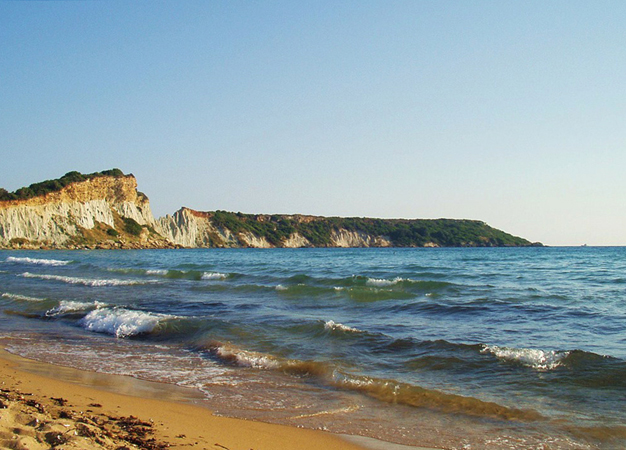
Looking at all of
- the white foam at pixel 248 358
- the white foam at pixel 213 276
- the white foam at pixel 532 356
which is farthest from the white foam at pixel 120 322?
the white foam at pixel 213 276

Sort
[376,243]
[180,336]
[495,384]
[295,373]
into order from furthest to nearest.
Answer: [376,243]
[180,336]
[295,373]
[495,384]

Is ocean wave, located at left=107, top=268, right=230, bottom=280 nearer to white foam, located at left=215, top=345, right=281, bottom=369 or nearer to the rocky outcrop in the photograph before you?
white foam, located at left=215, top=345, right=281, bottom=369

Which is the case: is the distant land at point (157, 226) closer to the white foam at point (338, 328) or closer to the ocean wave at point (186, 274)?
the ocean wave at point (186, 274)

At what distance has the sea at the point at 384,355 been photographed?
242 inches

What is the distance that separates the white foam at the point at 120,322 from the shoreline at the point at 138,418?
4586 mm

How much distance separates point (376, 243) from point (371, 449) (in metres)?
141

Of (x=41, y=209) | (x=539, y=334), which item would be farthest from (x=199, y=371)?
(x=41, y=209)

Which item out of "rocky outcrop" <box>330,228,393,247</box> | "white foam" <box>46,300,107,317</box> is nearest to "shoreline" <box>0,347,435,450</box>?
"white foam" <box>46,300,107,317</box>

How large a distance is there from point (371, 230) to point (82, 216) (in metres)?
89.6

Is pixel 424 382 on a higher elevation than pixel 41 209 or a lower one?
lower

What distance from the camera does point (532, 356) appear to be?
8836 mm

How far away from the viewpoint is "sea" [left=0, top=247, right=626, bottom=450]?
6156mm

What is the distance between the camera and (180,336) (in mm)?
11844

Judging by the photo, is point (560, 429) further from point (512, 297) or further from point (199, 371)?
point (512, 297)
